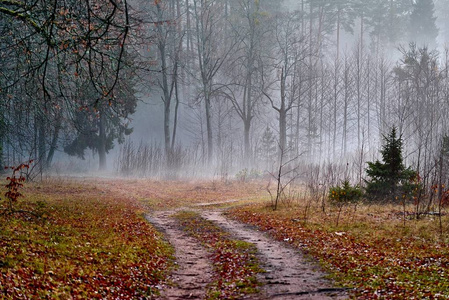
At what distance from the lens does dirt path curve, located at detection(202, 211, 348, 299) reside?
6.31 meters

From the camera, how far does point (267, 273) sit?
747 centimetres

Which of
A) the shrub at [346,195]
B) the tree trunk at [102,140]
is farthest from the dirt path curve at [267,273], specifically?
the tree trunk at [102,140]

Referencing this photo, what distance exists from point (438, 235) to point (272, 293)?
5.30 m

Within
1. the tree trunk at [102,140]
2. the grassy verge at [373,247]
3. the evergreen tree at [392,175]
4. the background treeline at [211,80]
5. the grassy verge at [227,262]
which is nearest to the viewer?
the grassy verge at [373,247]

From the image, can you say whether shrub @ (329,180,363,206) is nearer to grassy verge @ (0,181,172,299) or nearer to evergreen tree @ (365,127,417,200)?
evergreen tree @ (365,127,417,200)

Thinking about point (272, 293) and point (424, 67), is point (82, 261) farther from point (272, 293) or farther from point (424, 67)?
point (424, 67)

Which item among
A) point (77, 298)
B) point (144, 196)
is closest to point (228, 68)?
point (144, 196)

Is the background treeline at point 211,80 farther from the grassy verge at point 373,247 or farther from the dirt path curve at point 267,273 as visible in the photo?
the dirt path curve at point 267,273

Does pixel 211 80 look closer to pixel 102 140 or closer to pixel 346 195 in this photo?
pixel 102 140

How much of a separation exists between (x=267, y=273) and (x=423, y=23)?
55.1 meters

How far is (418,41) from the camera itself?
178 ft

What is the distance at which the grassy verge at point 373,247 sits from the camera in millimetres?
6180

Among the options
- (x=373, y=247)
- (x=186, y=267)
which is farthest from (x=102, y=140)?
(x=373, y=247)

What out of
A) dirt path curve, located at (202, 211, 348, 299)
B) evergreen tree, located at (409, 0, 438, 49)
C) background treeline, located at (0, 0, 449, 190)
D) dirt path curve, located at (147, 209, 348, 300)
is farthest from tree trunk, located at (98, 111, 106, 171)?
evergreen tree, located at (409, 0, 438, 49)
